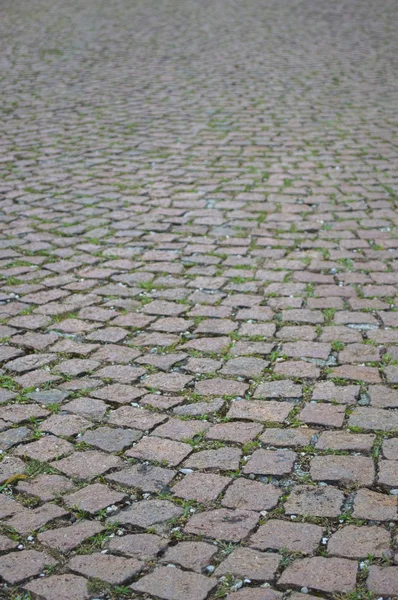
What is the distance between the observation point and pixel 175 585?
8.25ft

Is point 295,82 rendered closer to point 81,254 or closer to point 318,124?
point 318,124

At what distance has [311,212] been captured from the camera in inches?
233

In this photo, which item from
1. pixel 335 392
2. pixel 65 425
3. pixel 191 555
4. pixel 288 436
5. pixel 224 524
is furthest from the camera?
pixel 335 392

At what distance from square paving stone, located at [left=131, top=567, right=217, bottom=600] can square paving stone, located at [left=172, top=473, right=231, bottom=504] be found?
15.3 inches

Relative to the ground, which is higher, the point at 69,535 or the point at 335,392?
the point at 69,535

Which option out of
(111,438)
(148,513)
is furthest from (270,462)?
(111,438)

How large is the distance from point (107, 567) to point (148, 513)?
0.99ft

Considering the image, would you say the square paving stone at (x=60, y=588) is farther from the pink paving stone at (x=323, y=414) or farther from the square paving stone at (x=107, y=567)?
the pink paving stone at (x=323, y=414)

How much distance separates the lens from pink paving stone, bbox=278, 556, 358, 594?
249 cm

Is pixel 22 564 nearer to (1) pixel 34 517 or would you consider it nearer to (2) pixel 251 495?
(1) pixel 34 517

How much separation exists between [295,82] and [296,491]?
8.40 meters

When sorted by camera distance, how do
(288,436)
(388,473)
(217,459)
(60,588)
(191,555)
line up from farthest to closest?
(288,436) → (217,459) → (388,473) → (191,555) → (60,588)

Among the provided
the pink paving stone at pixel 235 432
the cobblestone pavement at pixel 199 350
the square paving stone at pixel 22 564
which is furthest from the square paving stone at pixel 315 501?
the square paving stone at pixel 22 564

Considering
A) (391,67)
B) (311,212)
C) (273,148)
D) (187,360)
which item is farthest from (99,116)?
(187,360)
